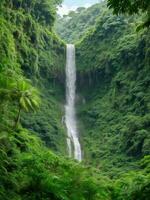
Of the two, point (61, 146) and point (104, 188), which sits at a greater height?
point (61, 146)

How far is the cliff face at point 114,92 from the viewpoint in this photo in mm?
34969

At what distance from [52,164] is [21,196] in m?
2.92

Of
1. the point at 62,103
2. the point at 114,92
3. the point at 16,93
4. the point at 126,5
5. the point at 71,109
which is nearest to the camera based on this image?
the point at 126,5

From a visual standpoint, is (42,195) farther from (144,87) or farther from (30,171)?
(144,87)

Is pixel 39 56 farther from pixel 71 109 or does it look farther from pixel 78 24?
pixel 78 24

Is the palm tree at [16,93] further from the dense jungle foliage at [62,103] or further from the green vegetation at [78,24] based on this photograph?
the green vegetation at [78,24]

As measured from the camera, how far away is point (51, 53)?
161 feet

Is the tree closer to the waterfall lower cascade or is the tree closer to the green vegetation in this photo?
the waterfall lower cascade

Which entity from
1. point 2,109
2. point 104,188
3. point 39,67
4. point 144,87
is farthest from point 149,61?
point 104,188

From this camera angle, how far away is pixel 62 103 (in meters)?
45.9

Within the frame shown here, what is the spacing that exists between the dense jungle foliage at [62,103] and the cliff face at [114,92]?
84 mm

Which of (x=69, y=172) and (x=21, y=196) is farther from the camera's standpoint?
(x=69, y=172)

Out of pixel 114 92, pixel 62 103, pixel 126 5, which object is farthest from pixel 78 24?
pixel 126 5

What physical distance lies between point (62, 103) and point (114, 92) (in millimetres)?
6284
